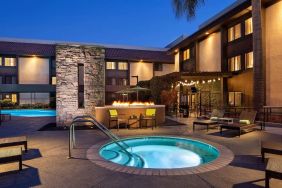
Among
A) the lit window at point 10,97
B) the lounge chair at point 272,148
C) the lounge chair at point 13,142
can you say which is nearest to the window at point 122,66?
the lit window at point 10,97

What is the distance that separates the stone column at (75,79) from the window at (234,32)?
13.7 m

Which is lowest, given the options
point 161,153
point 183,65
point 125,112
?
point 161,153

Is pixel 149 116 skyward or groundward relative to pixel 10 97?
groundward

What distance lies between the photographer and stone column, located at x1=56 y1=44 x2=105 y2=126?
12984 millimetres

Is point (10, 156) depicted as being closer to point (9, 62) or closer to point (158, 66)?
point (9, 62)

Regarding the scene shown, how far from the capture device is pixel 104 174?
211 inches

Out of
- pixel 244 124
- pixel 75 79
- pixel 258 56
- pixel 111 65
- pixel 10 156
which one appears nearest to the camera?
pixel 10 156

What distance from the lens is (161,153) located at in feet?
29.3

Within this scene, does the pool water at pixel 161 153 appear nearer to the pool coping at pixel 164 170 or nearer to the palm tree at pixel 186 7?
the pool coping at pixel 164 170

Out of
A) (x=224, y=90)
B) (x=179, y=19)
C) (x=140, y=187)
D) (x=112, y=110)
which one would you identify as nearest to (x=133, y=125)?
(x=112, y=110)

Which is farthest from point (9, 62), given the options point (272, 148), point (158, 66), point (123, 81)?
point (272, 148)

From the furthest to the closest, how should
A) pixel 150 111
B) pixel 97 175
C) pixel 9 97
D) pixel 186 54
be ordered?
pixel 9 97 < pixel 186 54 < pixel 150 111 < pixel 97 175

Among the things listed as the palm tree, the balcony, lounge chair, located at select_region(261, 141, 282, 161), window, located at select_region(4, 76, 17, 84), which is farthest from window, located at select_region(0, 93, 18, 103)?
lounge chair, located at select_region(261, 141, 282, 161)

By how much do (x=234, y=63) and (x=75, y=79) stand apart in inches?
608
